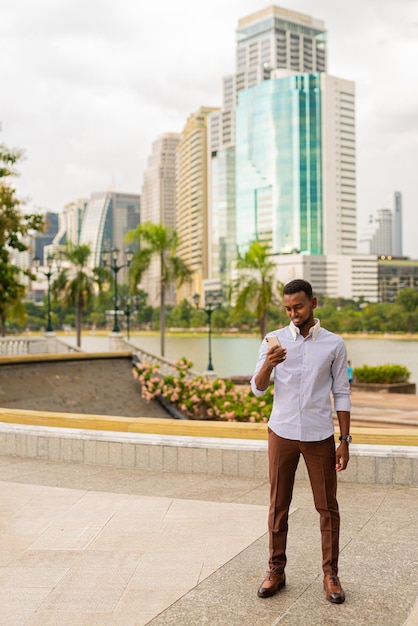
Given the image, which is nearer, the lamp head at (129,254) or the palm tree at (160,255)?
the lamp head at (129,254)

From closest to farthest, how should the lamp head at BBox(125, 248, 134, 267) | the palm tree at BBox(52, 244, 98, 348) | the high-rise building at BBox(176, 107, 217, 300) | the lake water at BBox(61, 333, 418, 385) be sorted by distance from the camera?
the lamp head at BBox(125, 248, 134, 267) < the palm tree at BBox(52, 244, 98, 348) < the lake water at BBox(61, 333, 418, 385) < the high-rise building at BBox(176, 107, 217, 300)

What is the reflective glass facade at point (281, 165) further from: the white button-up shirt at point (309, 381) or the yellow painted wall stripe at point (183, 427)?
the white button-up shirt at point (309, 381)

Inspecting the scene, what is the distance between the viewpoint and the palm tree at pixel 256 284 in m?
42.6

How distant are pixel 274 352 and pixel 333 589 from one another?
1372 mm

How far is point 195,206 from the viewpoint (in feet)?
604

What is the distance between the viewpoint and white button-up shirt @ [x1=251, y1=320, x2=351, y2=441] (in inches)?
159

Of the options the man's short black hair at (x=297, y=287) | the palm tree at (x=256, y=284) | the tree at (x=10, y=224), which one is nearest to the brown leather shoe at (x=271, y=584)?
the man's short black hair at (x=297, y=287)

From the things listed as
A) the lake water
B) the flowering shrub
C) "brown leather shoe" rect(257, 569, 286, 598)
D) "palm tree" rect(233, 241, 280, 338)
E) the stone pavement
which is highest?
"palm tree" rect(233, 241, 280, 338)

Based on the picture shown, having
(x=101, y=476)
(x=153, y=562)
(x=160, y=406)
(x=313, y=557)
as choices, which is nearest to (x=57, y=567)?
(x=153, y=562)

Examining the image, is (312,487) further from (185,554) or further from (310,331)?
(185,554)

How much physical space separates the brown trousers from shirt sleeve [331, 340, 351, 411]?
210mm

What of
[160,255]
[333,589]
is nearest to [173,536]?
[333,589]

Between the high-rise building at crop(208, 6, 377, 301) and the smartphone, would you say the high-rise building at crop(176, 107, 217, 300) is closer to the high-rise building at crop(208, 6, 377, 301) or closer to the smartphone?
the high-rise building at crop(208, 6, 377, 301)

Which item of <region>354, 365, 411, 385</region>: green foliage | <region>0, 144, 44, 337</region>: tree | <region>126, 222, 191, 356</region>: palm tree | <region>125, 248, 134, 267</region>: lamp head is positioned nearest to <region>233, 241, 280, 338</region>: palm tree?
<region>126, 222, 191, 356</region>: palm tree
